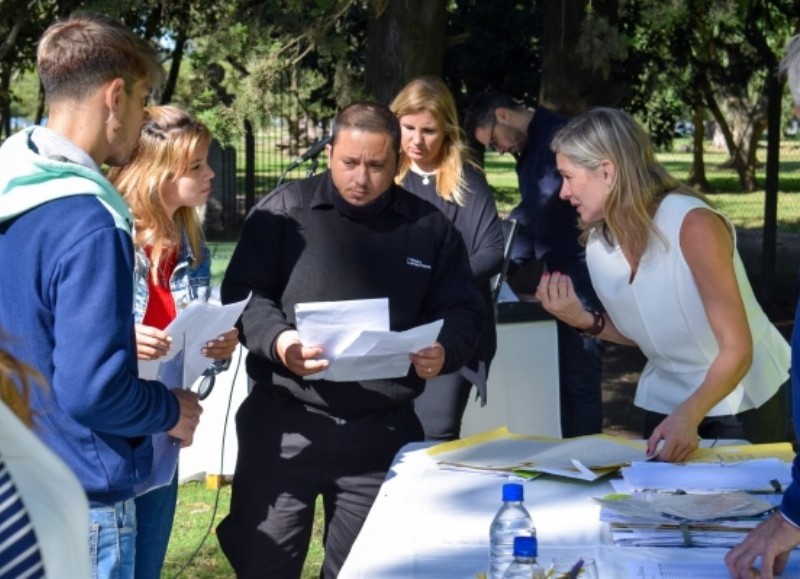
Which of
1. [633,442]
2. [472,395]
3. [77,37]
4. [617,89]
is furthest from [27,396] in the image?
[617,89]

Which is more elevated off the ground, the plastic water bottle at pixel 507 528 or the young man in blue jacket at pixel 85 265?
the young man in blue jacket at pixel 85 265

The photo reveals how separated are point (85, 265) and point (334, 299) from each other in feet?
4.26

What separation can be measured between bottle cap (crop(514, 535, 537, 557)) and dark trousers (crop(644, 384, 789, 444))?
5.07 ft

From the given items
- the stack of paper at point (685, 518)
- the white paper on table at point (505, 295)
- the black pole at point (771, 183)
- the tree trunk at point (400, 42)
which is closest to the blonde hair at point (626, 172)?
the stack of paper at point (685, 518)

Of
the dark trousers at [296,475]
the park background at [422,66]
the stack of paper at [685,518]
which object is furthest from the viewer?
the park background at [422,66]

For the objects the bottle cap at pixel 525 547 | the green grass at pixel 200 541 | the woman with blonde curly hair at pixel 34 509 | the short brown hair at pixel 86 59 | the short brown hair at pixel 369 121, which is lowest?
the green grass at pixel 200 541

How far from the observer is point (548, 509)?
9.59 ft

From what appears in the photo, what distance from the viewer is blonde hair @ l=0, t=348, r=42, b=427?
5.16 feet

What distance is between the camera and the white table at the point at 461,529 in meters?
2.59

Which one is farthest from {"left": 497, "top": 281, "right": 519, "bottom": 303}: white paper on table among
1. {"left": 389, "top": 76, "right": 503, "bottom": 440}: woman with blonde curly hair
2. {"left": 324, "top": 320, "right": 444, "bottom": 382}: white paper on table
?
{"left": 324, "top": 320, "right": 444, "bottom": 382}: white paper on table

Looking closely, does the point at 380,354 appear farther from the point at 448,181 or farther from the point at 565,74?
the point at 565,74

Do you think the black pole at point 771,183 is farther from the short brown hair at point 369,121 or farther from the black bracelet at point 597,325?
the short brown hair at point 369,121

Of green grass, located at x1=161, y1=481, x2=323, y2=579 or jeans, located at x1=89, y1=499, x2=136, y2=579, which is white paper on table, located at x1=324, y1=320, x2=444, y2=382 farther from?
green grass, located at x1=161, y1=481, x2=323, y2=579

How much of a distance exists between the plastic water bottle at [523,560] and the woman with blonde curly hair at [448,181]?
9.81 ft
